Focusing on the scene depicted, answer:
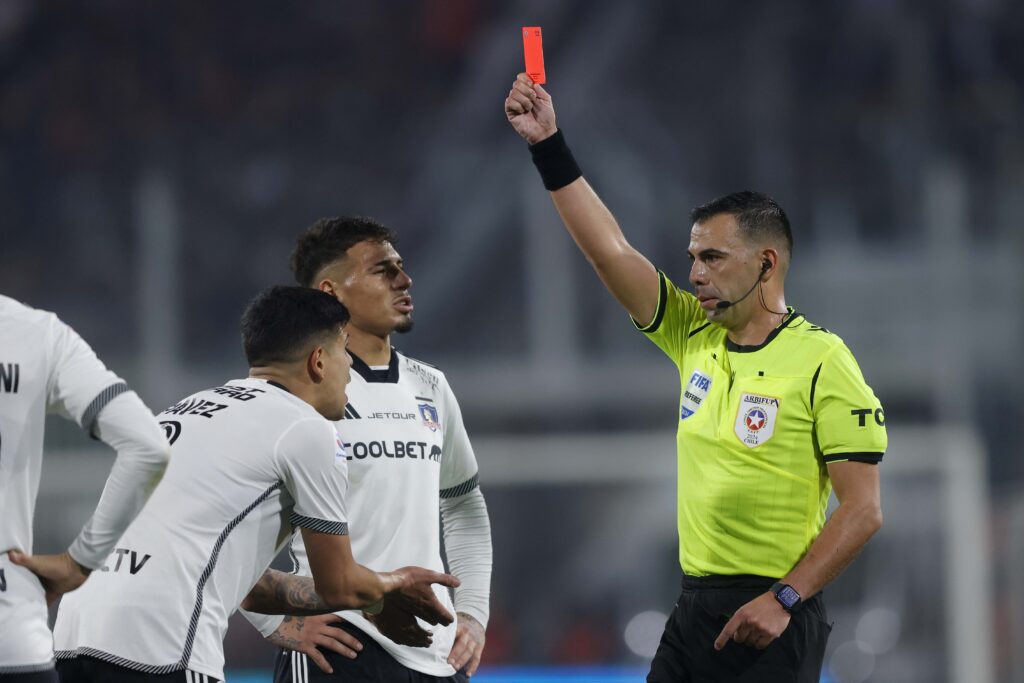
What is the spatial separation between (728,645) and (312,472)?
A: 1.17 meters

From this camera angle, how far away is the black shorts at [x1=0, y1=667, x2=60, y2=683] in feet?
7.72

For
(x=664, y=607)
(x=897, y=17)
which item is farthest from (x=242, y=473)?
(x=897, y=17)

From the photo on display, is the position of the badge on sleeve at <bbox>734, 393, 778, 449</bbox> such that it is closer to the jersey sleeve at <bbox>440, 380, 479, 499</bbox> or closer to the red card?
the jersey sleeve at <bbox>440, 380, 479, 499</bbox>

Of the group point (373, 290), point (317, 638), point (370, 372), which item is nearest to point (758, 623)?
point (317, 638)

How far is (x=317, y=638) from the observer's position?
11.1ft

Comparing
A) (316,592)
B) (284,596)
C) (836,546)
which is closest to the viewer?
(316,592)

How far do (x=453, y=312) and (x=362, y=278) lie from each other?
334 inches

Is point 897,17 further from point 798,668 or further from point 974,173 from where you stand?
point 798,668

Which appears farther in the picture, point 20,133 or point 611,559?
point 20,133

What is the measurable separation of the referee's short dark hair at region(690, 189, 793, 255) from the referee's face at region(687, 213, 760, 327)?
0.08 ft

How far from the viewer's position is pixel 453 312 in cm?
1211

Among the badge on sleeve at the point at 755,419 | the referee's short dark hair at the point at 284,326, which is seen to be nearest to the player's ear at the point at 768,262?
the badge on sleeve at the point at 755,419

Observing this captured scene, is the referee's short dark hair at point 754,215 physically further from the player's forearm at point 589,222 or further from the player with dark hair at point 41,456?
the player with dark hair at point 41,456

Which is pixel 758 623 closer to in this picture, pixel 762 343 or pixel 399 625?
pixel 762 343
